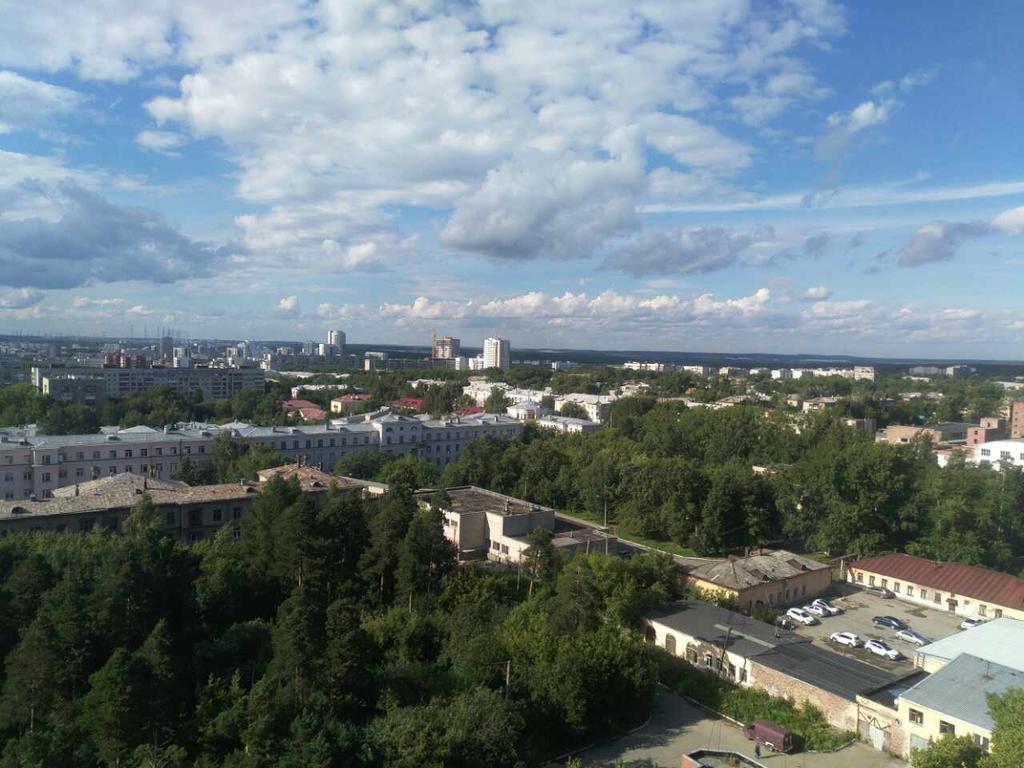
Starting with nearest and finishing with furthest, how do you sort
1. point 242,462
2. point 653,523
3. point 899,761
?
1. point 899,761
2. point 653,523
3. point 242,462

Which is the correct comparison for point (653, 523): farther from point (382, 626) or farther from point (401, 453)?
point (401, 453)

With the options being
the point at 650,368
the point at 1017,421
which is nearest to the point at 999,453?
the point at 1017,421

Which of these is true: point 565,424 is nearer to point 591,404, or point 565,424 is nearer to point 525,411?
point 525,411

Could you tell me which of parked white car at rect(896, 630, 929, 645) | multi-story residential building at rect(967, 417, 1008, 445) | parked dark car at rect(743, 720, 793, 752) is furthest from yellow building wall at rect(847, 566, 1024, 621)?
multi-story residential building at rect(967, 417, 1008, 445)

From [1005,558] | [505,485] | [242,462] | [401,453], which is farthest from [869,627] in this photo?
[401,453]

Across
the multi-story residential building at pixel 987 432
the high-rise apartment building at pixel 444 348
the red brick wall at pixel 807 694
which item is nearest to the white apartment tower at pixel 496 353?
the high-rise apartment building at pixel 444 348

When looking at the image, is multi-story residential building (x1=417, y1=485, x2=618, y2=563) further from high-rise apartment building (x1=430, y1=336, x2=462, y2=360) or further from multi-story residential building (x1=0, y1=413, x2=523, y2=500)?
high-rise apartment building (x1=430, y1=336, x2=462, y2=360)
